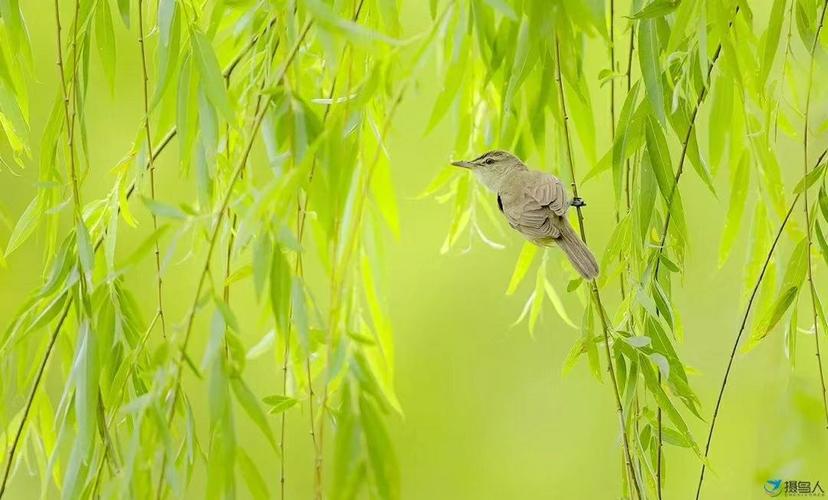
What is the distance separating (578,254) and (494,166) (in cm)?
8

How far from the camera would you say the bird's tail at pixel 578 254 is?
0.54m

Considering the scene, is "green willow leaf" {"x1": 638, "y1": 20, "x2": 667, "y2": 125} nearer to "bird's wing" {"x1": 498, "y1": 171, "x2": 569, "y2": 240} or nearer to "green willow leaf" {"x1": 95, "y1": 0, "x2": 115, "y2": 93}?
"bird's wing" {"x1": 498, "y1": 171, "x2": 569, "y2": 240}

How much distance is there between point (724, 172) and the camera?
1.63 metres

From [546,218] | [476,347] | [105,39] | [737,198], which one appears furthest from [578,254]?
[476,347]

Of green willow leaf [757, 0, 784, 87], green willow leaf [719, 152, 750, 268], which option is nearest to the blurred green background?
green willow leaf [719, 152, 750, 268]

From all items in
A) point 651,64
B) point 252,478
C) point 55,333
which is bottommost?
point 252,478

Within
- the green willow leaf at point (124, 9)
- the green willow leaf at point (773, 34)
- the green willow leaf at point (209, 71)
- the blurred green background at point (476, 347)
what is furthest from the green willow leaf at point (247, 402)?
the blurred green background at point (476, 347)

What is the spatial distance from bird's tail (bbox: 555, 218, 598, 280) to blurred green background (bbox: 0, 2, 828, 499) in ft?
3.39

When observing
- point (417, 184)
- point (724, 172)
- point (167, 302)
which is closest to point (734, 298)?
point (724, 172)

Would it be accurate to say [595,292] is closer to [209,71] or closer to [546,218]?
[546,218]

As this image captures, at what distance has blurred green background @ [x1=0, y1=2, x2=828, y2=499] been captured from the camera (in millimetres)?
1592

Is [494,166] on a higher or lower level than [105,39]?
lower

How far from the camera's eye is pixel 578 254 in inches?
21.3

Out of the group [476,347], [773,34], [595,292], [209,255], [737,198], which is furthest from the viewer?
[476,347]
